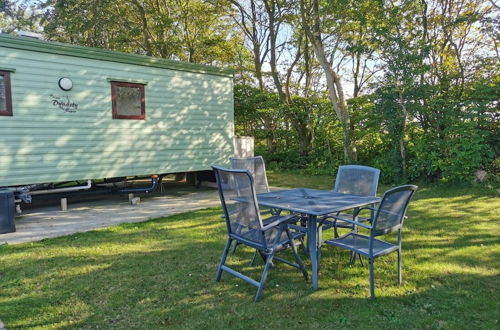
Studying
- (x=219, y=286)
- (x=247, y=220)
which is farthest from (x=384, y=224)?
(x=219, y=286)

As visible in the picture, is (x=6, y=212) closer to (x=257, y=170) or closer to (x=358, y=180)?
(x=257, y=170)

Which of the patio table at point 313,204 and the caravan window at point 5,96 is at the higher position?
the caravan window at point 5,96

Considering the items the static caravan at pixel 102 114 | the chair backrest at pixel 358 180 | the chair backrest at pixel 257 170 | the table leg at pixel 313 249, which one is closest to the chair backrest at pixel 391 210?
the table leg at pixel 313 249

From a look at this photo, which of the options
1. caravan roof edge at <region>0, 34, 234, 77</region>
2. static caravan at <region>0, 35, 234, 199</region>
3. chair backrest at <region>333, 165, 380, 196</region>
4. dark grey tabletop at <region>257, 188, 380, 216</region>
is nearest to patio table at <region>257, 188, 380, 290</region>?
dark grey tabletop at <region>257, 188, 380, 216</region>

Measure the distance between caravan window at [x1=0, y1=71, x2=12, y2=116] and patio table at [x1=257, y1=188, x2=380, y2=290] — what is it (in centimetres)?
440

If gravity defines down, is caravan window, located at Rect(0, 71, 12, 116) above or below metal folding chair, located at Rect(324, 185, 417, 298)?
above

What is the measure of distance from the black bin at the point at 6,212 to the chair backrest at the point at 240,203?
3.46 meters

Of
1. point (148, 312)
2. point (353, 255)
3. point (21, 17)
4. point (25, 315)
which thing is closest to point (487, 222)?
point (353, 255)

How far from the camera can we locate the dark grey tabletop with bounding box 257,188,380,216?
9.22 ft

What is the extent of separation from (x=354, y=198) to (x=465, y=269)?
1164mm

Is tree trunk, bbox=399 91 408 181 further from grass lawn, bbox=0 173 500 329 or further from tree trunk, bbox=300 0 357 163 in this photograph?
grass lawn, bbox=0 173 500 329

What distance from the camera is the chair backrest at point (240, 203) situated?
8.27 ft

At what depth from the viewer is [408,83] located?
759cm

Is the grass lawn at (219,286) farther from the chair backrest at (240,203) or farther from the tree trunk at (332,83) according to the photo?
the tree trunk at (332,83)
